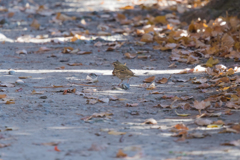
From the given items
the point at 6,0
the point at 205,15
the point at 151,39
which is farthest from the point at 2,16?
the point at 205,15

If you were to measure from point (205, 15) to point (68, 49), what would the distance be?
3.47m

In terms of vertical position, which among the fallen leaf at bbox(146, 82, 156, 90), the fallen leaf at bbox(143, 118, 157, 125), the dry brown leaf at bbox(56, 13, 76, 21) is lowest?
the fallen leaf at bbox(143, 118, 157, 125)

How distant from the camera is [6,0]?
12.1 meters

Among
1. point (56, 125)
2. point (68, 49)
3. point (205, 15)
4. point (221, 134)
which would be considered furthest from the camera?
point (205, 15)

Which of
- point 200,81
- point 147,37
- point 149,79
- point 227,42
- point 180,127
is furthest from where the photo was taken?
point 147,37

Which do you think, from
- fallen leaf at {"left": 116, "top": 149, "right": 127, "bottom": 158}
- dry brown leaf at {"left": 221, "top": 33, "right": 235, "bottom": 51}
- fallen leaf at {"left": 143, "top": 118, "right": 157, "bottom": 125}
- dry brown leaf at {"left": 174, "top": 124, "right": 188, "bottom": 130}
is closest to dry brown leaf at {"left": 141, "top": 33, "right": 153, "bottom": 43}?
dry brown leaf at {"left": 221, "top": 33, "right": 235, "bottom": 51}

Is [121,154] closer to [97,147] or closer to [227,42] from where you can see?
[97,147]

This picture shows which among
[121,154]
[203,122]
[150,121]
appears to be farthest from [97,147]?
[203,122]

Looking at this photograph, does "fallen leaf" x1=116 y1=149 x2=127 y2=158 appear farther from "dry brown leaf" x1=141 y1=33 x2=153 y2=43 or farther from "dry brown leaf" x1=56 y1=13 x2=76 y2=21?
"dry brown leaf" x1=56 y1=13 x2=76 y2=21

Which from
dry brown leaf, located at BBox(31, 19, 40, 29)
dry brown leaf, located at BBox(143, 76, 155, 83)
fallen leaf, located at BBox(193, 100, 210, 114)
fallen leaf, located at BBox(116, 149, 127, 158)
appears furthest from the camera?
dry brown leaf, located at BBox(31, 19, 40, 29)

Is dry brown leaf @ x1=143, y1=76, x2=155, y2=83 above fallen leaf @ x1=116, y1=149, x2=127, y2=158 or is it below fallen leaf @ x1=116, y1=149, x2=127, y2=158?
above

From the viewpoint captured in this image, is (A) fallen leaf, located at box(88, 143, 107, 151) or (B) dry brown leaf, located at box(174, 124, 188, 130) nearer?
(A) fallen leaf, located at box(88, 143, 107, 151)

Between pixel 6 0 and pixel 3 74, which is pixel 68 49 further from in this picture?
pixel 6 0

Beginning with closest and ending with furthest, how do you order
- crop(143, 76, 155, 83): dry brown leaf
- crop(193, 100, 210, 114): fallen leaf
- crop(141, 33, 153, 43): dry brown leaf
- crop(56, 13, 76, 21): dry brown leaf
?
crop(193, 100, 210, 114): fallen leaf < crop(143, 76, 155, 83): dry brown leaf < crop(141, 33, 153, 43): dry brown leaf < crop(56, 13, 76, 21): dry brown leaf
